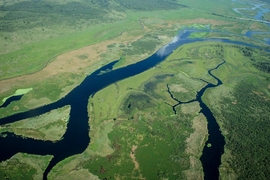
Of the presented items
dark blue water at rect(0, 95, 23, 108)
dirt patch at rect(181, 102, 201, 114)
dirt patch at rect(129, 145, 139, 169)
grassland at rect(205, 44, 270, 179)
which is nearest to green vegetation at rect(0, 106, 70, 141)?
dark blue water at rect(0, 95, 23, 108)

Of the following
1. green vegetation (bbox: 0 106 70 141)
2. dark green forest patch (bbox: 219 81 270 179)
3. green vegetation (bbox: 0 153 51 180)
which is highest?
dark green forest patch (bbox: 219 81 270 179)

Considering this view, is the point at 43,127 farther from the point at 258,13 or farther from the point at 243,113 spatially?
the point at 258,13

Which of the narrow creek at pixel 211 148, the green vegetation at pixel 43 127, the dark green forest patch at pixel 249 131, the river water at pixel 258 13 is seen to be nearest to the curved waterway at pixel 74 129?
the narrow creek at pixel 211 148

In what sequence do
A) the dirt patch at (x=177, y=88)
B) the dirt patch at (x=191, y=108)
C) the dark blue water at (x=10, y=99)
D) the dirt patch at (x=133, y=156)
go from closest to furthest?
1. the dirt patch at (x=133, y=156)
2. the dark blue water at (x=10, y=99)
3. the dirt patch at (x=191, y=108)
4. the dirt patch at (x=177, y=88)

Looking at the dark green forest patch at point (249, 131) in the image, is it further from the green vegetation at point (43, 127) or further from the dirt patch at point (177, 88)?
the green vegetation at point (43, 127)

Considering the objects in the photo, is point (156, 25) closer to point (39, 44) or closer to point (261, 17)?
point (39, 44)

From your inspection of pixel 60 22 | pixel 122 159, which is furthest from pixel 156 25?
pixel 122 159

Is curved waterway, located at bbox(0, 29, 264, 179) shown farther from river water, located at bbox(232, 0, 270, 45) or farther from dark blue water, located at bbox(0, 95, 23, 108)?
river water, located at bbox(232, 0, 270, 45)

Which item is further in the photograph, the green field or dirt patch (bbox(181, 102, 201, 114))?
dirt patch (bbox(181, 102, 201, 114))
